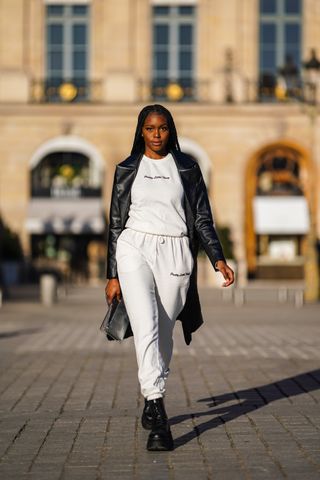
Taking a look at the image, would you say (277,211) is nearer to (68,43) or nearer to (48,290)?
(68,43)

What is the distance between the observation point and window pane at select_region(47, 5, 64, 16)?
144 feet

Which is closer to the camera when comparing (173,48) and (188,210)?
(188,210)

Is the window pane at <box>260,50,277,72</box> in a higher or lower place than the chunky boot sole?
higher

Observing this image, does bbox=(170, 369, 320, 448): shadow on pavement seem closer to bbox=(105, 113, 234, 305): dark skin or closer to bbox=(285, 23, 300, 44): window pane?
bbox=(105, 113, 234, 305): dark skin

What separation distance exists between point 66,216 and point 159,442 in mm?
34831

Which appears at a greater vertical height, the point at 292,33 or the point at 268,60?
the point at 292,33

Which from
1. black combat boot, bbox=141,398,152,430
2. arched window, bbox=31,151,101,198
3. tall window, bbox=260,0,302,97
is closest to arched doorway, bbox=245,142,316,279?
tall window, bbox=260,0,302,97

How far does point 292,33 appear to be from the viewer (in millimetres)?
43594

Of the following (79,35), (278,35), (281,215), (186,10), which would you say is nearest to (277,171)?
(281,215)

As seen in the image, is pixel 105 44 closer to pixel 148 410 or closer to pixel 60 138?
pixel 60 138

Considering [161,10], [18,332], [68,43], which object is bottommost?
[18,332]

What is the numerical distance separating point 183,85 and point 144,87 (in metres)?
1.46

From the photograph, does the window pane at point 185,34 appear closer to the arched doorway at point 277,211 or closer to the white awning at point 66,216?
the arched doorway at point 277,211

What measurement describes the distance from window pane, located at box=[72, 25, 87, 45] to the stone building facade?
0.15 ft
